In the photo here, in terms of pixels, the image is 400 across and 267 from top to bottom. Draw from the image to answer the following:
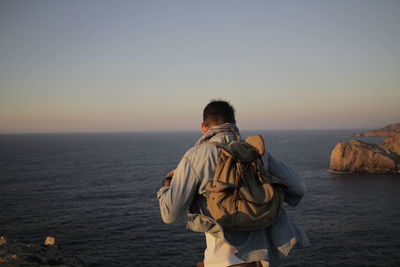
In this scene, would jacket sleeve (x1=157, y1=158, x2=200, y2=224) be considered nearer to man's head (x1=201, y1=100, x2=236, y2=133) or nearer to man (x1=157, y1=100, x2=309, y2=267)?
man (x1=157, y1=100, x2=309, y2=267)

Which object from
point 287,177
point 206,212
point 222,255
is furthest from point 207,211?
point 287,177

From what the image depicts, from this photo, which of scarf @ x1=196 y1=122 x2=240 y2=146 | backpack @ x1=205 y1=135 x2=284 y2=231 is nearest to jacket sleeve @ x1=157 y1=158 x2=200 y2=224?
backpack @ x1=205 y1=135 x2=284 y2=231

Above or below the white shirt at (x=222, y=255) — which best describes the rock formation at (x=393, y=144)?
below

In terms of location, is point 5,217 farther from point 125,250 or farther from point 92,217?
point 125,250

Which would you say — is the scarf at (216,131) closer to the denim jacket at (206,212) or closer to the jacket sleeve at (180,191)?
the denim jacket at (206,212)

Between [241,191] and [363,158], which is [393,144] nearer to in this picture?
[363,158]

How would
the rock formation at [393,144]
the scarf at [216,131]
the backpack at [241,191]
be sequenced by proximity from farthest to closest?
the rock formation at [393,144] < the scarf at [216,131] < the backpack at [241,191]

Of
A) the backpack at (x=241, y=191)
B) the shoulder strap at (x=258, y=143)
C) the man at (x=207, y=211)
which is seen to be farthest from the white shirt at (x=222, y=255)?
the shoulder strap at (x=258, y=143)

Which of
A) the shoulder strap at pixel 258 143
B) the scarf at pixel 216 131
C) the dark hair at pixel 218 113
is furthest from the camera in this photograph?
the dark hair at pixel 218 113

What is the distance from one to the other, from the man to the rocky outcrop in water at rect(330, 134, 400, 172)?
91700 mm

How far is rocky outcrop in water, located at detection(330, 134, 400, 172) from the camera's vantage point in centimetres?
8556

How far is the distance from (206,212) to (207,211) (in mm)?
16

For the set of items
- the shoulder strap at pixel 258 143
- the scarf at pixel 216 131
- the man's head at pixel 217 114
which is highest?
the man's head at pixel 217 114

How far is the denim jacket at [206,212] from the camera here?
9.46 ft
